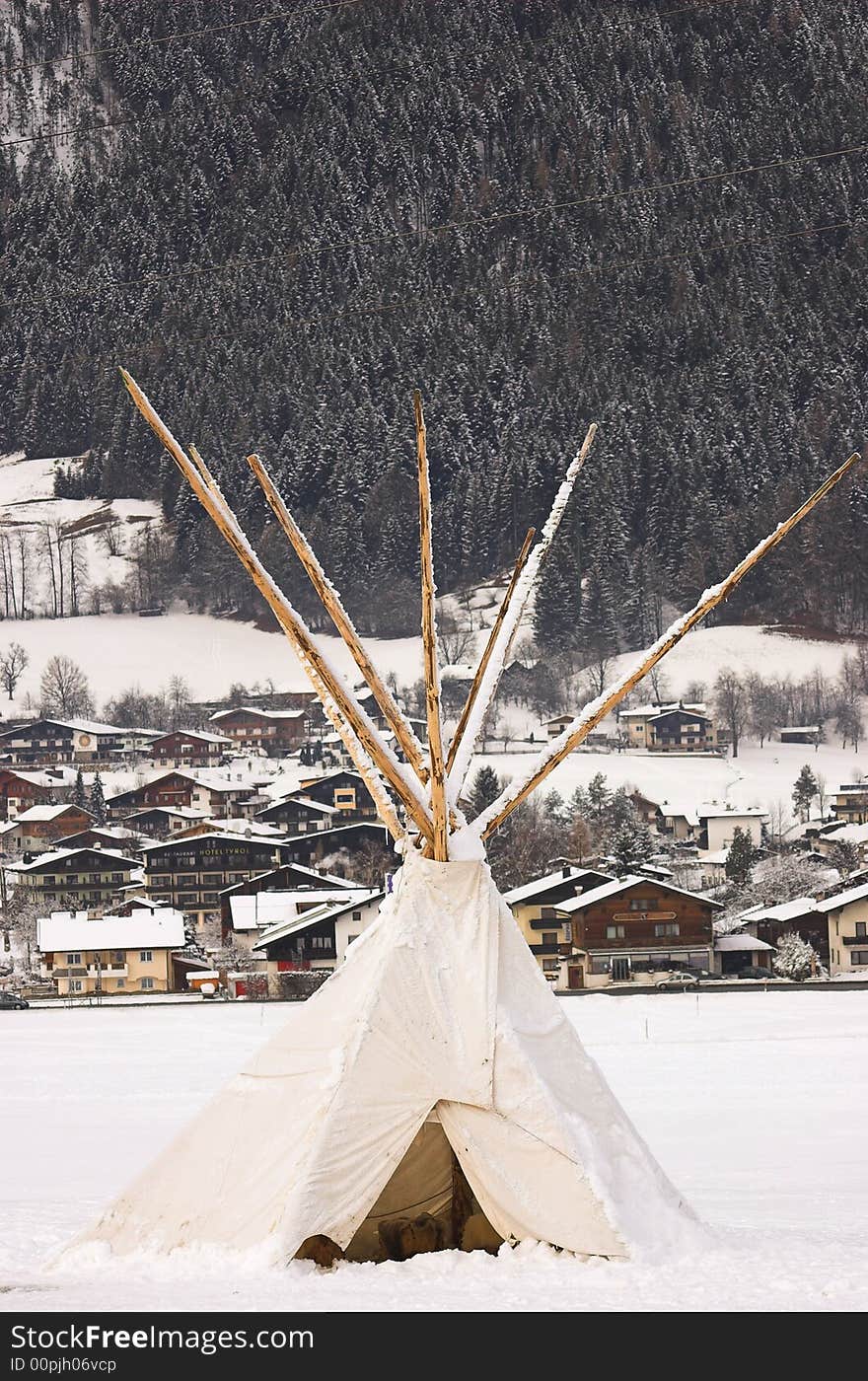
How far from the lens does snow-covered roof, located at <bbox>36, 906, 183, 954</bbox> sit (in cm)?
4244

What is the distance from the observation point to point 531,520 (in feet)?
591

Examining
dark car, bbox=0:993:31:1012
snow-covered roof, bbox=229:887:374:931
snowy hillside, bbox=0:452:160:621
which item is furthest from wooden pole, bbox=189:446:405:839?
snowy hillside, bbox=0:452:160:621

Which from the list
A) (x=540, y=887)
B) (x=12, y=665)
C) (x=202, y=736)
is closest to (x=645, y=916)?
(x=540, y=887)

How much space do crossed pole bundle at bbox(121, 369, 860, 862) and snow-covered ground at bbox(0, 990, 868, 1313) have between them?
2018 millimetres

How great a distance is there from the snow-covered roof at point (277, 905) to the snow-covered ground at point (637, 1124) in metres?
→ 13.8

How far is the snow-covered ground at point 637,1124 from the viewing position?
673cm

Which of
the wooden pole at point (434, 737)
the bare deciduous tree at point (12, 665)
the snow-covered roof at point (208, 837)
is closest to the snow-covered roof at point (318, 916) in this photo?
the snow-covered roof at point (208, 837)

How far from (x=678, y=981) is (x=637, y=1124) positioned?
833 inches

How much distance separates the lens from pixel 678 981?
36.5 m

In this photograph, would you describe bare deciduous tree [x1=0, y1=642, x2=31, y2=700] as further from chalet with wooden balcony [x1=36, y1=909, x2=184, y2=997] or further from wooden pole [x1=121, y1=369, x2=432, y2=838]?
wooden pole [x1=121, y1=369, x2=432, y2=838]

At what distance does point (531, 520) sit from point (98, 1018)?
496 feet

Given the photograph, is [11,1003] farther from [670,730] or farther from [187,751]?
[187,751]

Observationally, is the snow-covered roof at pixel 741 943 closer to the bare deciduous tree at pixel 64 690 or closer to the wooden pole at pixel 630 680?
the wooden pole at pixel 630 680

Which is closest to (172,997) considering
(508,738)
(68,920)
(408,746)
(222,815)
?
(68,920)
